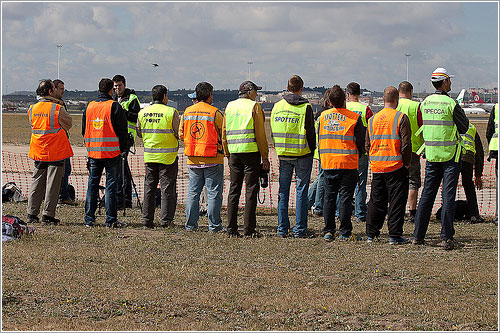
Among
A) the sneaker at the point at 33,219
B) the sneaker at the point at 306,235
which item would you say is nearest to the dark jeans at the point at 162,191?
the sneaker at the point at 33,219

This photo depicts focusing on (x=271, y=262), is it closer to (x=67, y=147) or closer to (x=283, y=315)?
(x=283, y=315)

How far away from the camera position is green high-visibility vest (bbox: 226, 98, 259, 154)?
10.3m

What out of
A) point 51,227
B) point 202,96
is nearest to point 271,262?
point 202,96

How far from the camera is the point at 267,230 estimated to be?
11570 mm

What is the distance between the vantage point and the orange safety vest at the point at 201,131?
10938 millimetres

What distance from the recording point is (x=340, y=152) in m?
10.2

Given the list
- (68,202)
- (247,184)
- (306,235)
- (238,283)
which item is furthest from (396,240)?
(68,202)

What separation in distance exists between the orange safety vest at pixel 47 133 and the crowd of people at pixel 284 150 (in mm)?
15

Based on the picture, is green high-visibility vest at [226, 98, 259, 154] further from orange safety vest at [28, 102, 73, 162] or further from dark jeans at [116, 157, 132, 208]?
dark jeans at [116, 157, 132, 208]

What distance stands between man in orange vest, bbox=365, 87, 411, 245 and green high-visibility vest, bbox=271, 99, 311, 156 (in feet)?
3.00

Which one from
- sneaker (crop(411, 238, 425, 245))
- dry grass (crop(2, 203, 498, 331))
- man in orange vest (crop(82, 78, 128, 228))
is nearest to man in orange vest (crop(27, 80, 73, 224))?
man in orange vest (crop(82, 78, 128, 228))

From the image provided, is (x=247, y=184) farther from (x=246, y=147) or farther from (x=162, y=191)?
(x=162, y=191)

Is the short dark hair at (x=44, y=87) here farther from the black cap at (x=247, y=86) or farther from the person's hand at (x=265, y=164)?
the person's hand at (x=265, y=164)

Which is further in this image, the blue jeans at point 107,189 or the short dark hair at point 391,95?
the blue jeans at point 107,189
